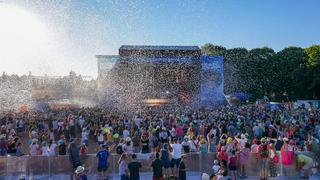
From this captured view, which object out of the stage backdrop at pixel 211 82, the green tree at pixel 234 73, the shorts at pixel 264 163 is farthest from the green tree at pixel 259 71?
the shorts at pixel 264 163

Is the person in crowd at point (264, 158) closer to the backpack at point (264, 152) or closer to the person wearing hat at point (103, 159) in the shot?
the backpack at point (264, 152)

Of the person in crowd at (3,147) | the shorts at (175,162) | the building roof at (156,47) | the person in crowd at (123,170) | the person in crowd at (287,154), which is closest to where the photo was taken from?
the person in crowd at (123,170)

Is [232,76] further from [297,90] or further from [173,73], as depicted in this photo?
[173,73]

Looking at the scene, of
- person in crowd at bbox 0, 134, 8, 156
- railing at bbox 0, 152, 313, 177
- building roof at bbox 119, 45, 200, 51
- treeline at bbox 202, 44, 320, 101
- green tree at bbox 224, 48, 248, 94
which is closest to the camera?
railing at bbox 0, 152, 313, 177

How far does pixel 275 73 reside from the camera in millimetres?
66000

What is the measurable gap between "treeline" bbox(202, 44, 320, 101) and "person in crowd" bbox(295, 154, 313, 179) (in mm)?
49572

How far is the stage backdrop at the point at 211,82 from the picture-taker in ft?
156

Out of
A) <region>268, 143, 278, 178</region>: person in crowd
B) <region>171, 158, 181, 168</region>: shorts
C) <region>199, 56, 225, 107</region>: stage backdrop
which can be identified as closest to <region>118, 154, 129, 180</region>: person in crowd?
<region>171, 158, 181, 168</region>: shorts

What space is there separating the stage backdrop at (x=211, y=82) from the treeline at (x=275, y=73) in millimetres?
19765

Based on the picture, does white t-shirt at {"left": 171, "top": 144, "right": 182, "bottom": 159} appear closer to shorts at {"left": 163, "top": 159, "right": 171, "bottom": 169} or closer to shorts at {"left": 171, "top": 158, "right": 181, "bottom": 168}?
shorts at {"left": 171, "top": 158, "right": 181, "bottom": 168}

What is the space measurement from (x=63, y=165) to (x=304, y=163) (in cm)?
903

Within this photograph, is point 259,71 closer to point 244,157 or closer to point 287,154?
point 287,154

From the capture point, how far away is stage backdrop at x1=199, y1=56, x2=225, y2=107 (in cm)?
4759

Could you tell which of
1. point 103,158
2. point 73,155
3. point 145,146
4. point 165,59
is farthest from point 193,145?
point 165,59
